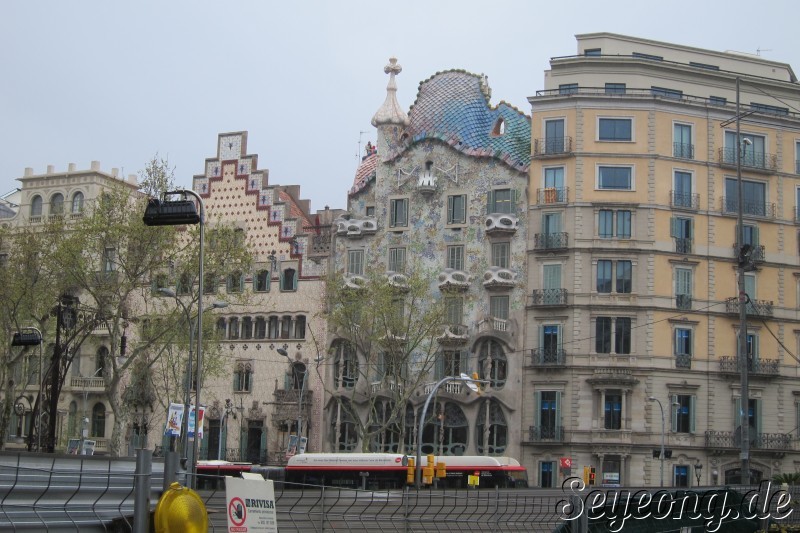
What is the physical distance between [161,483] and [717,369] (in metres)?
54.6

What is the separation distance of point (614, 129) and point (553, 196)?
4717 millimetres

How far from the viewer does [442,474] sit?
47.8 metres

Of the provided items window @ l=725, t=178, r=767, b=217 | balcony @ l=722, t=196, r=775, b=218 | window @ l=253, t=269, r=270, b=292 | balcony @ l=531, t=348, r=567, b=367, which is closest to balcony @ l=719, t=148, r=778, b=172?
window @ l=725, t=178, r=767, b=217

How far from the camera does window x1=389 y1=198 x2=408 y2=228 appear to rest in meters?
67.4

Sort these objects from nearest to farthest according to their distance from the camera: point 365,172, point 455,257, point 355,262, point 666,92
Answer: point 666,92 < point 455,257 < point 355,262 < point 365,172

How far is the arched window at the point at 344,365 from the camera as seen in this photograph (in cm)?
6669

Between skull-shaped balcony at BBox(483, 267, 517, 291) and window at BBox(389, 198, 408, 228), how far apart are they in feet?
21.0

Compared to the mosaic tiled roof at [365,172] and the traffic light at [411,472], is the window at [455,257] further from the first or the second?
the traffic light at [411,472]

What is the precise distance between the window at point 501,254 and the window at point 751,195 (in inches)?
471

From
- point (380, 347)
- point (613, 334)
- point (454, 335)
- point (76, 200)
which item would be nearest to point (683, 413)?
point (613, 334)

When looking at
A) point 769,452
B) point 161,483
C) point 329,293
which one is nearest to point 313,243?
point 329,293

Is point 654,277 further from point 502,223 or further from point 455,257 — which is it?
point 455,257

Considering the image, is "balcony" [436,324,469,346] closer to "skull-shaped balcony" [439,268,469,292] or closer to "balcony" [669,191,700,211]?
"skull-shaped balcony" [439,268,469,292]

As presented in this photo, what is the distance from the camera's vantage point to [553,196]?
63250 millimetres
